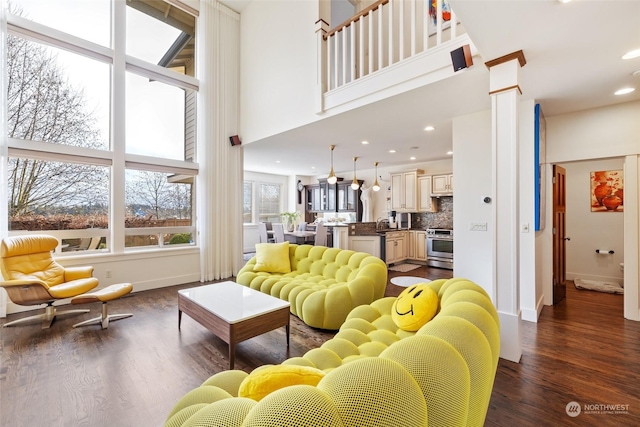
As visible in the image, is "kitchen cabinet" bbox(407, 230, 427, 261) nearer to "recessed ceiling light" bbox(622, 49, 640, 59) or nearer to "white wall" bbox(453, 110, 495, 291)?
"white wall" bbox(453, 110, 495, 291)

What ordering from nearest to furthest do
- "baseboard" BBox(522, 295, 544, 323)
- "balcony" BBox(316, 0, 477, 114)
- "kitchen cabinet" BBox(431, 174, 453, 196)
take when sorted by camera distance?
"balcony" BBox(316, 0, 477, 114)
"baseboard" BBox(522, 295, 544, 323)
"kitchen cabinet" BBox(431, 174, 453, 196)

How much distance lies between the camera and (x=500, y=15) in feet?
5.86

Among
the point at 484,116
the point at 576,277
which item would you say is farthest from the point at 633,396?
the point at 576,277

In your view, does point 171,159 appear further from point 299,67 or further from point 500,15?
point 500,15

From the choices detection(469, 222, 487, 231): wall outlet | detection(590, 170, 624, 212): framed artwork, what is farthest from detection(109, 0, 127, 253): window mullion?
detection(590, 170, 624, 212): framed artwork

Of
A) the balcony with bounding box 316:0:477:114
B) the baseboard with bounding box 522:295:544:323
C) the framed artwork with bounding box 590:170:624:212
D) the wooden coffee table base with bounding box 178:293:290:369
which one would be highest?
the balcony with bounding box 316:0:477:114

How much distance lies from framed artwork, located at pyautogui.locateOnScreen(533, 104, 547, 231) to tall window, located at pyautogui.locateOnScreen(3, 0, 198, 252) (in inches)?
201

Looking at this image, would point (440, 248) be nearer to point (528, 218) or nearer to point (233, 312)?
point (528, 218)

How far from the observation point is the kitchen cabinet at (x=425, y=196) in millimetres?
6529

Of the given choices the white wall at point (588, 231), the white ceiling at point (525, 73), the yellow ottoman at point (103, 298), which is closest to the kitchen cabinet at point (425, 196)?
the white ceiling at point (525, 73)

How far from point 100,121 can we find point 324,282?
13.5 ft

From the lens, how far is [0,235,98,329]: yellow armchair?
2756 mm

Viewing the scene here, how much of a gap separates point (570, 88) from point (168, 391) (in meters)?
4.45

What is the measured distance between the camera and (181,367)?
2170 millimetres
